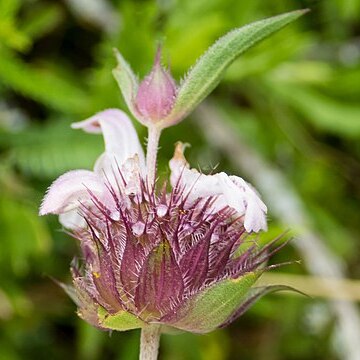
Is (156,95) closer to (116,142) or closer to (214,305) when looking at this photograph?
(116,142)

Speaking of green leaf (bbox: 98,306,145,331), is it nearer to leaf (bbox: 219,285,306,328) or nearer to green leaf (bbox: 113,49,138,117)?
leaf (bbox: 219,285,306,328)

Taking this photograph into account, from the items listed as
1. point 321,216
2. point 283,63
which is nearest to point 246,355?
point 321,216

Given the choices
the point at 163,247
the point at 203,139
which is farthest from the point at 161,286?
the point at 203,139

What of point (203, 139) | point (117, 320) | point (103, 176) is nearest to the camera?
point (117, 320)

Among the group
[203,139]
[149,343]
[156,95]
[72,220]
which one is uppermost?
[203,139]

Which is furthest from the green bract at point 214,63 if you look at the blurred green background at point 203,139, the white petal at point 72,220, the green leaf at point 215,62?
the blurred green background at point 203,139

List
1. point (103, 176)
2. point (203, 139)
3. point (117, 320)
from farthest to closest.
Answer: point (203, 139) → point (103, 176) → point (117, 320)
